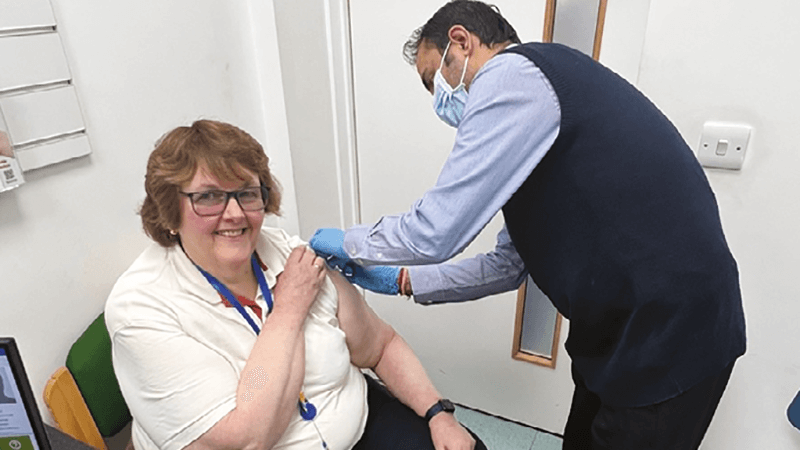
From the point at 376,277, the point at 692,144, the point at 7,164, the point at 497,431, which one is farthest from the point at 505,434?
the point at 7,164

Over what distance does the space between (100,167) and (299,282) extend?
59cm

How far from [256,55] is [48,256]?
36.6 inches

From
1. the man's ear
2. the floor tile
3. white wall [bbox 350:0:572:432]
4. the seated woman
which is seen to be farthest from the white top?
the floor tile

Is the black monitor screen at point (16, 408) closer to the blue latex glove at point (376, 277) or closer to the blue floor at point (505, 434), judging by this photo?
the blue latex glove at point (376, 277)

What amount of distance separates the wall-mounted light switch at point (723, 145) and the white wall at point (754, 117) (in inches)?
0.8

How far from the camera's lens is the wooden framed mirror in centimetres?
155

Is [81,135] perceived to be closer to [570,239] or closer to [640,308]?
[570,239]

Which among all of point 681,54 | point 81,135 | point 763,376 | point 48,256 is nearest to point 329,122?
point 81,135

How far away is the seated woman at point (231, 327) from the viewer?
101 cm

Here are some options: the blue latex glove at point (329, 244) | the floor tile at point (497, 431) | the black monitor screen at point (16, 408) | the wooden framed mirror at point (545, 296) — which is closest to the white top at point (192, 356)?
the blue latex glove at point (329, 244)

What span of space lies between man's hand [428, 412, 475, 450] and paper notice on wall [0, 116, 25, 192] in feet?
3.56

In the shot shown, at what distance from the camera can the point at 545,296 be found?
188 cm

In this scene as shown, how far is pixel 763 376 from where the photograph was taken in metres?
1.58

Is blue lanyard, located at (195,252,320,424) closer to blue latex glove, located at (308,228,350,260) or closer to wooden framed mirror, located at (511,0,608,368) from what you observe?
blue latex glove, located at (308,228,350,260)
